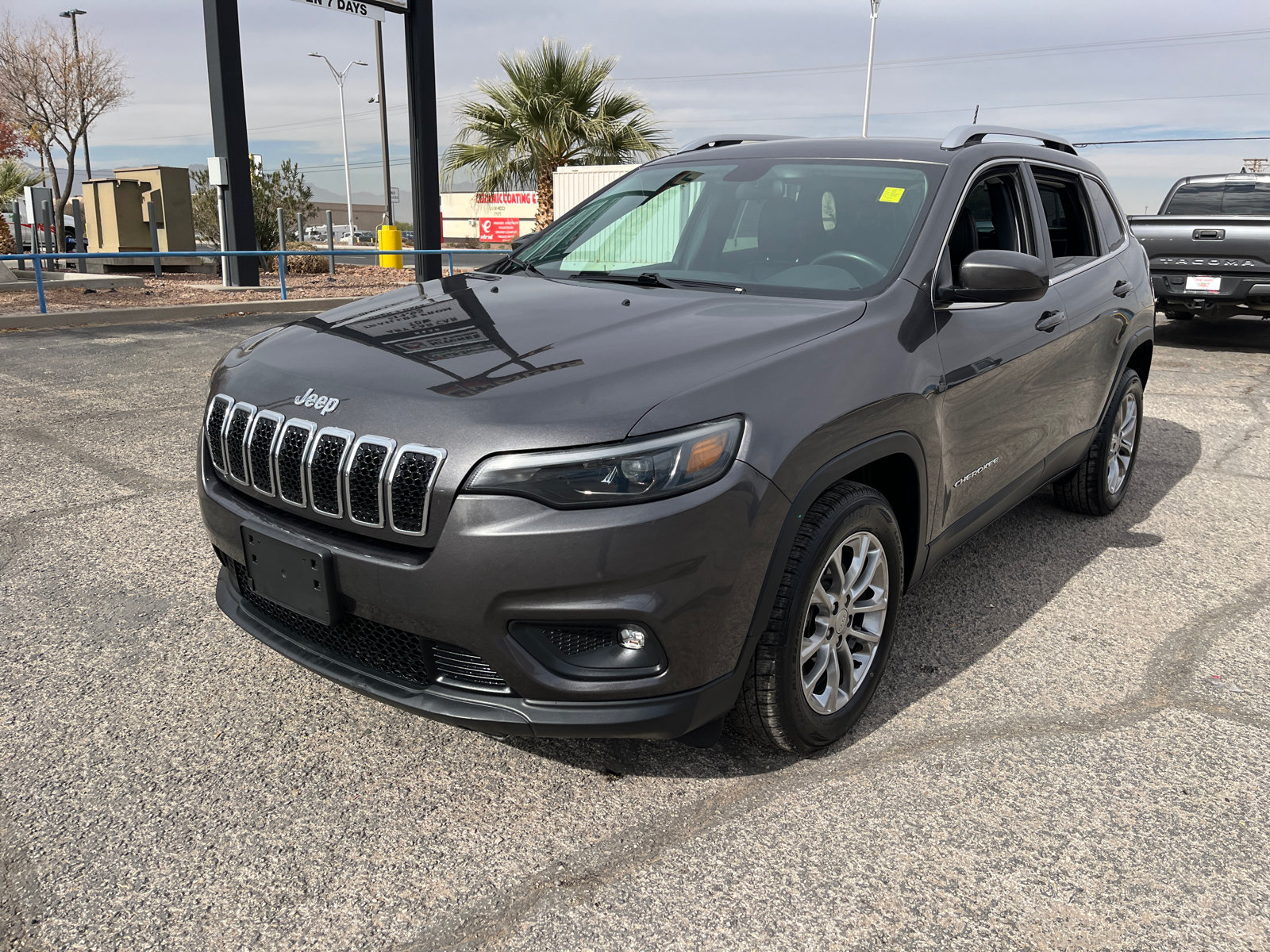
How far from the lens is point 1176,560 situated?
4.46 meters

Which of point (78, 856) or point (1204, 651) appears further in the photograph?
point (1204, 651)

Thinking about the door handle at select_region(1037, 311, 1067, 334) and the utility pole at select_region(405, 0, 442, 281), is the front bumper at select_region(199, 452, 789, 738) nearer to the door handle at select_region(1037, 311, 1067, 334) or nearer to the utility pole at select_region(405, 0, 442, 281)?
the door handle at select_region(1037, 311, 1067, 334)

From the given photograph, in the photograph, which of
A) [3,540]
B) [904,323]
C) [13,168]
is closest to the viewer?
[904,323]

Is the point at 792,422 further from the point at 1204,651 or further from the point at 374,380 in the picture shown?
the point at 1204,651

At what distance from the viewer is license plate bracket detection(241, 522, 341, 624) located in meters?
2.37

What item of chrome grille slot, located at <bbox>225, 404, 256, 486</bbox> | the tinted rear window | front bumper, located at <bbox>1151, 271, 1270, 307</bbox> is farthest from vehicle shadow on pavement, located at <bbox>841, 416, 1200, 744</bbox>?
the tinted rear window

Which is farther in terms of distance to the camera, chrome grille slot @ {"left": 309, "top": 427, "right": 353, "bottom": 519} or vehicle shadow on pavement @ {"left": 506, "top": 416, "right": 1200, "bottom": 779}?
vehicle shadow on pavement @ {"left": 506, "top": 416, "right": 1200, "bottom": 779}

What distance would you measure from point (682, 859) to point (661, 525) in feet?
2.77

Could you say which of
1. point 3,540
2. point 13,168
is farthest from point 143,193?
point 3,540

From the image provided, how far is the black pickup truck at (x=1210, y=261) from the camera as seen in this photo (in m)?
9.71

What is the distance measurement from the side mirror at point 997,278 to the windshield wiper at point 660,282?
675mm

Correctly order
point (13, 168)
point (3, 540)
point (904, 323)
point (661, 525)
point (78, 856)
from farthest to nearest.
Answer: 1. point (13, 168)
2. point (3, 540)
3. point (904, 323)
4. point (78, 856)
5. point (661, 525)

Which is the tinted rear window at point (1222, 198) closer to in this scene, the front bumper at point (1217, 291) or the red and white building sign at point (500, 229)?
the front bumper at point (1217, 291)

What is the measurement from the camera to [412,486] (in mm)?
2238
